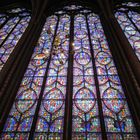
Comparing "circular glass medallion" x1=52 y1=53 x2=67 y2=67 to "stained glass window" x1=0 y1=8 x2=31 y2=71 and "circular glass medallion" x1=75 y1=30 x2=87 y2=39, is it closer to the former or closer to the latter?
"circular glass medallion" x1=75 y1=30 x2=87 y2=39

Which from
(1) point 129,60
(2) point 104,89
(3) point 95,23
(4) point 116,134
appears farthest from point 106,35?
(4) point 116,134

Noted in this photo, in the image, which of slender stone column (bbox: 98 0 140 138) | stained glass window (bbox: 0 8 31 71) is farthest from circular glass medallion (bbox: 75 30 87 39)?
stained glass window (bbox: 0 8 31 71)

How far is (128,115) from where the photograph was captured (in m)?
5.36

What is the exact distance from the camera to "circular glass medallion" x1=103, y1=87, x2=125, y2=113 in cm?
560

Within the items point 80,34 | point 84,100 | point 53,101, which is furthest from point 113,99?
point 80,34

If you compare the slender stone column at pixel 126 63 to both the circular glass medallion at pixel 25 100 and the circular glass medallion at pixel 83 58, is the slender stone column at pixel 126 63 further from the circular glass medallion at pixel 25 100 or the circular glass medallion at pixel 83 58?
the circular glass medallion at pixel 25 100

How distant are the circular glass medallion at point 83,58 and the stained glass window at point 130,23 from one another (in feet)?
5.10

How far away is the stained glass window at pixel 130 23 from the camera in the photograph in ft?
26.2

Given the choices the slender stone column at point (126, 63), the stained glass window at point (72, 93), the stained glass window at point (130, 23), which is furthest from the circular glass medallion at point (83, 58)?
the stained glass window at point (130, 23)

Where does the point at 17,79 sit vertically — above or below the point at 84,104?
above

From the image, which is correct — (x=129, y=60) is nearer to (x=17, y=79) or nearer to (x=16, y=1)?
(x=17, y=79)

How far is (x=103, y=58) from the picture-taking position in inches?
288

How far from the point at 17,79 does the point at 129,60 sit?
10.3 ft

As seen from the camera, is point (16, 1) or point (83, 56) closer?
point (83, 56)
